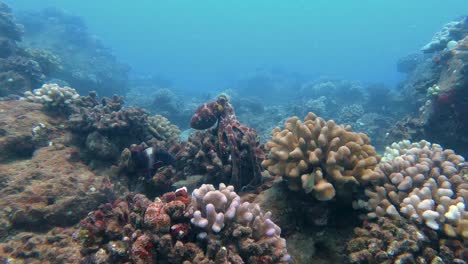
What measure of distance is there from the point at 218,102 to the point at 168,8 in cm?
17497

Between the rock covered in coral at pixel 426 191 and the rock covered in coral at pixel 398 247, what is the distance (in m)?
0.16

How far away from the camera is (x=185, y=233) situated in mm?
3135

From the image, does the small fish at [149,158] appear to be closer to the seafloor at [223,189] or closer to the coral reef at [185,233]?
the seafloor at [223,189]

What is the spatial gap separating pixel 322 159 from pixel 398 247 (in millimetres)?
1396

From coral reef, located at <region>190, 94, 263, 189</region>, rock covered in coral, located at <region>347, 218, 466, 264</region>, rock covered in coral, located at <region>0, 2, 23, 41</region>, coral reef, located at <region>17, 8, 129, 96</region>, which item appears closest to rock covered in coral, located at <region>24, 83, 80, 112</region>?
coral reef, located at <region>190, 94, 263, 189</region>

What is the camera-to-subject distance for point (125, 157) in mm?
5969

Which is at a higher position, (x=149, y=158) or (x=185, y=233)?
(x=149, y=158)

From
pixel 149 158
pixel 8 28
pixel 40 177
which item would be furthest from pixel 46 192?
pixel 8 28

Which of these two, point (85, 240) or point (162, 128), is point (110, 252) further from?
point (162, 128)

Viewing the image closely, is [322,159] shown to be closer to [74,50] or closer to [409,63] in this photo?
[409,63]

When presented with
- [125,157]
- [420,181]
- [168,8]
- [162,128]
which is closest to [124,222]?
[125,157]

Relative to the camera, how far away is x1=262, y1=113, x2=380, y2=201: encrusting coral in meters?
3.92

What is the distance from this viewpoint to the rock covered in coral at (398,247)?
3303mm

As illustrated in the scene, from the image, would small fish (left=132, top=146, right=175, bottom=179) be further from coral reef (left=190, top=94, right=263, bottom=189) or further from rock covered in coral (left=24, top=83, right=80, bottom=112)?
rock covered in coral (left=24, top=83, right=80, bottom=112)
